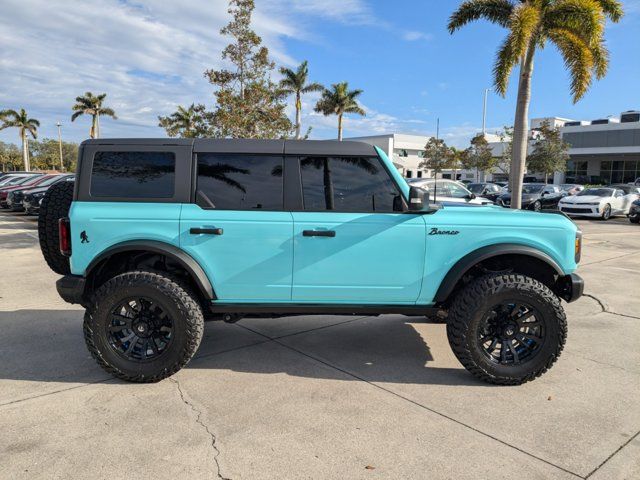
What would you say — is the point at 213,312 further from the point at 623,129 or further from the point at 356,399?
the point at 623,129

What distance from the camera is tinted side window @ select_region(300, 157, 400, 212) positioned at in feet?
12.5

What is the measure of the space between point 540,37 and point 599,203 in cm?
945

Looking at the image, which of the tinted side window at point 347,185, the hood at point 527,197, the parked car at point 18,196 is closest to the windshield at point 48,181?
the parked car at point 18,196

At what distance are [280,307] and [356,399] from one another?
0.93m

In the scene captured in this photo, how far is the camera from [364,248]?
372 centimetres

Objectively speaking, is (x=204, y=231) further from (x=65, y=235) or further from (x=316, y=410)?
(x=316, y=410)

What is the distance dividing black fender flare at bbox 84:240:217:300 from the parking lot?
86cm

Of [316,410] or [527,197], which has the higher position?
[527,197]

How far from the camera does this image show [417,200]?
3.59 metres

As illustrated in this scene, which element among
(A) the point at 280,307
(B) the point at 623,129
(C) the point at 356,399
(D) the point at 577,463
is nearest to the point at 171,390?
(A) the point at 280,307

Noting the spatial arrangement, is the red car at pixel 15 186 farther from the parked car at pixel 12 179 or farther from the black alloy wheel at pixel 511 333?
the black alloy wheel at pixel 511 333

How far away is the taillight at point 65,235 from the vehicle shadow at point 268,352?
1049 mm

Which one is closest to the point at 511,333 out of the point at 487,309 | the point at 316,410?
the point at 487,309

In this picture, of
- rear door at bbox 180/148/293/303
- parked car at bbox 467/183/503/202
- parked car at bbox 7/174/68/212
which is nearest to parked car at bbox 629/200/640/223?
parked car at bbox 467/183/503/202
